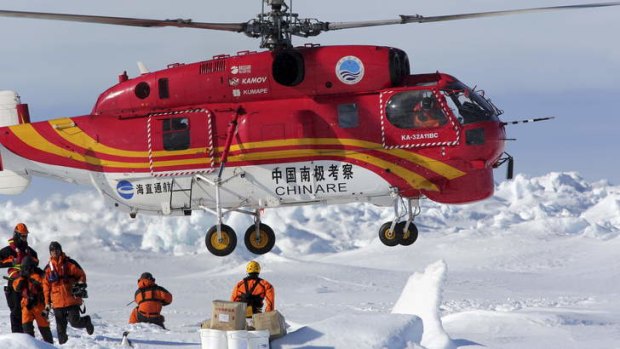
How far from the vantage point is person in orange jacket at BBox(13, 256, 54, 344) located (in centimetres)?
1271

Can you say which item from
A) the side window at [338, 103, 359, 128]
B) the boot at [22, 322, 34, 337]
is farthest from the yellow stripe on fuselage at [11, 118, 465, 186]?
the boot at [22, 322, 34, 337]

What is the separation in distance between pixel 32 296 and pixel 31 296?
0.05 feet

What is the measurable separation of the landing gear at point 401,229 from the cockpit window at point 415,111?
4.45ft

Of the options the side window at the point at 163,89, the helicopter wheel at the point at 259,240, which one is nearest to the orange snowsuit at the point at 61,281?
the helicopter wheel at the point at 259,240

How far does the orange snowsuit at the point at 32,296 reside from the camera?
12.7 metres

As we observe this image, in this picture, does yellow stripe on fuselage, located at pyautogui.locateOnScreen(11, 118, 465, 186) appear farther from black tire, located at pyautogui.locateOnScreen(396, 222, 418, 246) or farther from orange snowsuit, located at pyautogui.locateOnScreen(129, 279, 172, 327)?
orange snowsuit, located at pyautogui.locateOnScreen(129, 279, 172, 327)

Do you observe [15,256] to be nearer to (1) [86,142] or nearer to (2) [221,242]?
(1) [86,142]

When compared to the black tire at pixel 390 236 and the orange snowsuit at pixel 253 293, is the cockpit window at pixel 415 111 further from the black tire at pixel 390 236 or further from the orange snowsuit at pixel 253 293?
the orange snowsuit at pixel 253 293

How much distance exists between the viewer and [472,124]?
13.9 meters

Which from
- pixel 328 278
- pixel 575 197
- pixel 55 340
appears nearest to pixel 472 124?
pixel 55 340

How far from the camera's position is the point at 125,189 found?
15.0 metres

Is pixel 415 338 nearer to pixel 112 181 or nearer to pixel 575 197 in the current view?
pixel 112 181

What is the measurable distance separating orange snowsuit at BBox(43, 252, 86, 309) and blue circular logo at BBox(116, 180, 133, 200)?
2.51 meters

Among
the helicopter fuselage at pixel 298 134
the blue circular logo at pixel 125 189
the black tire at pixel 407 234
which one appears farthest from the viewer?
the blue circular logo at pixel 125 189
